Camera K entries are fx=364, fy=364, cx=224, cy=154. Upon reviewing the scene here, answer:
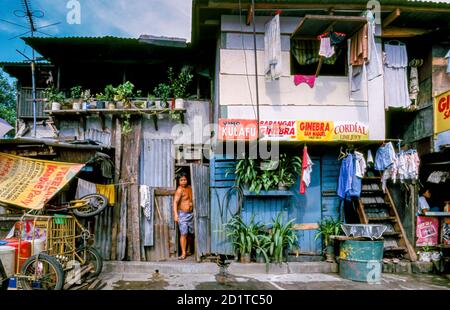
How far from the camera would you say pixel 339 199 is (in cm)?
1052

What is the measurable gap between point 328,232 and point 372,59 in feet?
15.7

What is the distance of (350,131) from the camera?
32.2ft

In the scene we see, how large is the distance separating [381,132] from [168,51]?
691 centimetres

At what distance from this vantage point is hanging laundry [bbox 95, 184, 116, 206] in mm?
9987

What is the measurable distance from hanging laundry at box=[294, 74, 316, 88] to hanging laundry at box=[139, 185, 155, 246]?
5.24 m

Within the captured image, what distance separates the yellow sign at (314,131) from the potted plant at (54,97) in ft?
23.2

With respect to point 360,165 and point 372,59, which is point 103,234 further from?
point 372,59

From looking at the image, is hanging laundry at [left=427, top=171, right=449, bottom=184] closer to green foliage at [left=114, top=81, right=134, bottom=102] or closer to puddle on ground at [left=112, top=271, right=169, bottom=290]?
puddle on ground at [left=112, top=271, right=169, bottom=290]

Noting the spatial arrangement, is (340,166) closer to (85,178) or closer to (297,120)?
(297,120)

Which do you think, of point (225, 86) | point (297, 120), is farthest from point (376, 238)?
point (225, 86)

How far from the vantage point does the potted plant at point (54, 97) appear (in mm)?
10812

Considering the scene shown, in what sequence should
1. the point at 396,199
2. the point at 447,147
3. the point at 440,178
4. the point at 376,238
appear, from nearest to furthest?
1. the point at 376,238
2. the point at 447,147
3. the point at 440,178
4. the point at 396,199

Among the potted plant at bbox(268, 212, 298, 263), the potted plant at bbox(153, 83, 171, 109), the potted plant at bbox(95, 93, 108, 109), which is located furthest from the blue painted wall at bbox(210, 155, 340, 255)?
the potted plant at bbox(95, 93, 108, 109)

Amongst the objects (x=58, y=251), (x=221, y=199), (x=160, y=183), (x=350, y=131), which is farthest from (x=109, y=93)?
(x=350, y=131)
